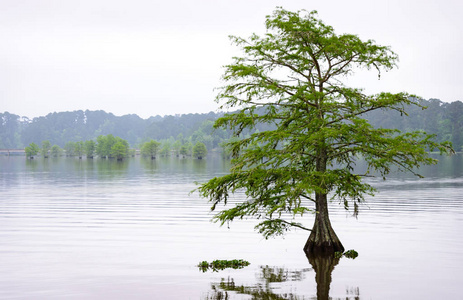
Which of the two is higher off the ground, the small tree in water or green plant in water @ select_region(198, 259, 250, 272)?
the small tree in water

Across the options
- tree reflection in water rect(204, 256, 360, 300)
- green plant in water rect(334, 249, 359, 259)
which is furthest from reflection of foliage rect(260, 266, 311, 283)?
green plant in water rect(334, 249, 359, 259)

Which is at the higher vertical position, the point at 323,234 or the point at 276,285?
the point at 323,234

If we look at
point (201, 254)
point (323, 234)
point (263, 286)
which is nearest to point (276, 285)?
point (263, 286)

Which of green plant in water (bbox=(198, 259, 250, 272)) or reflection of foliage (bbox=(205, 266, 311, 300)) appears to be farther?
green plant in water (bbox=(198, 259, 250, 272))

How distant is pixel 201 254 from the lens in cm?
2853

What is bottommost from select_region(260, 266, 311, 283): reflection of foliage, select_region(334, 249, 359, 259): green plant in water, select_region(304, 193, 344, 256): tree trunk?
select_region(260, 266, 311, 283): reflection of foliage

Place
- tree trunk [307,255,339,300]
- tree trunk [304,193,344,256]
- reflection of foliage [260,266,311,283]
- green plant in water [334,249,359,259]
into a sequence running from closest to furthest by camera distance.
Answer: tree trunk [307,255,339,300]
reflection of foliage [260,266,311,283]
tree trunk [304,193,344,256]
green plant in water [334,249,359,259]

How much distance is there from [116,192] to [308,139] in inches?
1737

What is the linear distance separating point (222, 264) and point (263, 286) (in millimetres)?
3993

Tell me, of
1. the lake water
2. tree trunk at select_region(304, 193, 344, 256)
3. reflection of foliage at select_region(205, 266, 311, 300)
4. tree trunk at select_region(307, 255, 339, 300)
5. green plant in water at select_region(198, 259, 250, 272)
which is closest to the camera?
reflection of foliage at select_region(205, 266, 311, 300)

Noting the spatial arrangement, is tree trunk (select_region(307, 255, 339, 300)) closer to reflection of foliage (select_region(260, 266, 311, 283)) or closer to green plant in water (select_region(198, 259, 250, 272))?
reflection of foliage (select_region(260, 266, 311, 283))

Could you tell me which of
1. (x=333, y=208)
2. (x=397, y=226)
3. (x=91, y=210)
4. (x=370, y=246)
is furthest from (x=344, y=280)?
(x=91, y=210)

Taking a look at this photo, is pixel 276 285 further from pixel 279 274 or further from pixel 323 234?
pixel 323 234

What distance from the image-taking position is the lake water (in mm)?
21125
